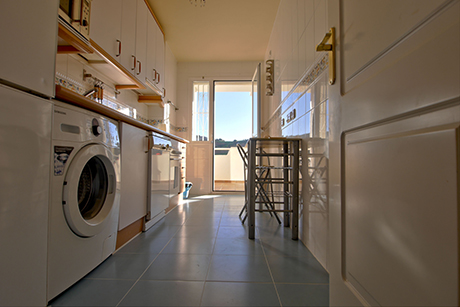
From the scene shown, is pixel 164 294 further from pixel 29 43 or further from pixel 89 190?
pixel 29 43

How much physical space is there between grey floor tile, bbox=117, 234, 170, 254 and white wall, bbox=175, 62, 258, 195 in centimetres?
239

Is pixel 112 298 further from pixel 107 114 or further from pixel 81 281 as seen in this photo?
pixel 107 114

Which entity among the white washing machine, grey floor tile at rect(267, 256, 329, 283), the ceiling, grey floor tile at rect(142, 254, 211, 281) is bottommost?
grey floor tile at rect(267, 256, 329, 283)

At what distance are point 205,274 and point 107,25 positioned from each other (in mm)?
2139

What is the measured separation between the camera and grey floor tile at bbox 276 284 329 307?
96 cm

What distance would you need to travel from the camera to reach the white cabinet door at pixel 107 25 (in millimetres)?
1628

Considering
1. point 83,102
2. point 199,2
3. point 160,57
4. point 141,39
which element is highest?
point 199,2

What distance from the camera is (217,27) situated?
3.15 meters

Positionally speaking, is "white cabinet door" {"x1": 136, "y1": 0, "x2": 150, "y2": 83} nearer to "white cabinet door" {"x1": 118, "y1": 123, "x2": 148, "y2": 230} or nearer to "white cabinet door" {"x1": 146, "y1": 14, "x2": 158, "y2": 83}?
"white cabinet door" {"x1": 146, "y1": 14, "x2": 158, "y2": 83}

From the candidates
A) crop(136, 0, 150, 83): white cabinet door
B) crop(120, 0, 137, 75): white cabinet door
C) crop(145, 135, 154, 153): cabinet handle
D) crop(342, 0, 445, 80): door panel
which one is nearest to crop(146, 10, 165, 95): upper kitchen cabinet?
crop(136, 0, 150, 83): white cabinet door

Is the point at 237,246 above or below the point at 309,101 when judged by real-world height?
below

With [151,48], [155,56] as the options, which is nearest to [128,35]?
[151,48]

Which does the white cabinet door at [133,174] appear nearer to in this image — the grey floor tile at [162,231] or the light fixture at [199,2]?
the grey floor tile at [162,231]

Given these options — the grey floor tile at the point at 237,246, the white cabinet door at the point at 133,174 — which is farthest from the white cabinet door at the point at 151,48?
the grey floor tile at the point at 237,246
